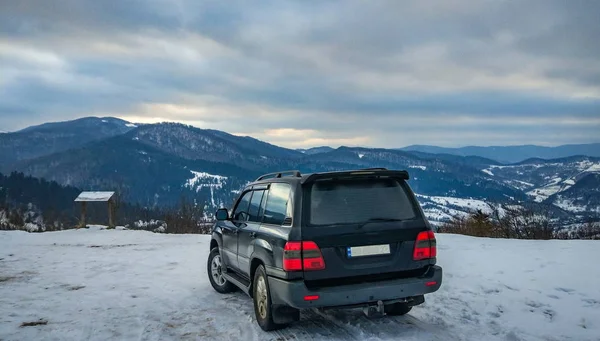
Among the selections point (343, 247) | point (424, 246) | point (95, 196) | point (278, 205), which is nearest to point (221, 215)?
point (278, 205)

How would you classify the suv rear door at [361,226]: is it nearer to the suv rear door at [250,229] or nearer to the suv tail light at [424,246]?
the suv tail light at [424,246]

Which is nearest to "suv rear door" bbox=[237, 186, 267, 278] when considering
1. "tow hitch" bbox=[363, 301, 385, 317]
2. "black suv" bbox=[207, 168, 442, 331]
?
"black suv" bbox=[207, 168, 442, 331]

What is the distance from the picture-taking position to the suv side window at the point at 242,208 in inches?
269

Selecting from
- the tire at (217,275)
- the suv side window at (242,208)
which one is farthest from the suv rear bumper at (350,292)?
the tire at (217,275)

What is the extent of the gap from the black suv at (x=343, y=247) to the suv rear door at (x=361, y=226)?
1 centimetres

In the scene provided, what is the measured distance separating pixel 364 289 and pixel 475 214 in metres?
21.0

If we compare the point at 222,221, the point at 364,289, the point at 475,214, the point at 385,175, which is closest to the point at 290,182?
the point at 385,175

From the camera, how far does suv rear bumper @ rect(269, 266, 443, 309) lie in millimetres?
4711

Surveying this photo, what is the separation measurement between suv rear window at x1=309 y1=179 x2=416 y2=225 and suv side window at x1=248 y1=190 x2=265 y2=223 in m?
1.27

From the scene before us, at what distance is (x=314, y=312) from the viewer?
626 centimetres

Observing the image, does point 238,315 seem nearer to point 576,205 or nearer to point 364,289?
point 364,289

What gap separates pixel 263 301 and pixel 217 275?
8.97 feet

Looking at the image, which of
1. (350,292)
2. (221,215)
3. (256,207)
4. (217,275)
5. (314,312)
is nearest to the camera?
(350,292)

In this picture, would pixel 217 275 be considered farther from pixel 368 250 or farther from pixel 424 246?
pixel 424 246
